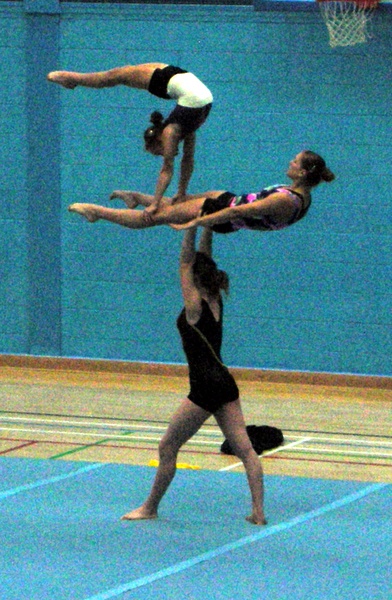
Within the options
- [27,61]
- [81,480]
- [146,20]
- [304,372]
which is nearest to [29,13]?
[27,61]

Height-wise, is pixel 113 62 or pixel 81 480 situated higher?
pixel 113 62

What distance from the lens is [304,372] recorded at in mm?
10609

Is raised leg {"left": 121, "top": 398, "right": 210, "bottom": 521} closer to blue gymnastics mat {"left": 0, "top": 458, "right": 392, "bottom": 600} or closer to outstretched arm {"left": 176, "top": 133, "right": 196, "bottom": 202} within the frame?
blue gymnastics mat {"left": 0, "top": 458, "right": 392, "bottom": 600}

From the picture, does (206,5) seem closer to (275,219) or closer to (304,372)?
(304,372)

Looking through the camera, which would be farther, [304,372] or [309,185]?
[304,372]

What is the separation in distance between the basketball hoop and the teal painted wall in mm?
161

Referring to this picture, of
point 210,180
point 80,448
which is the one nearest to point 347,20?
point 210,180

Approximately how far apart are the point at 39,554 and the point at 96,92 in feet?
19.8

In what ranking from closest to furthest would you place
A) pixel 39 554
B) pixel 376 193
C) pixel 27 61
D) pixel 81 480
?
pixel 39 554 < pixel 81 480 < pixel 376 193 < pixel 27 61

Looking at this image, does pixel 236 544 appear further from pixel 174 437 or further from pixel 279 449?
pixel 279 449

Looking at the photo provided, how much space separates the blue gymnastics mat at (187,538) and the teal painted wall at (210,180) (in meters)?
3.29

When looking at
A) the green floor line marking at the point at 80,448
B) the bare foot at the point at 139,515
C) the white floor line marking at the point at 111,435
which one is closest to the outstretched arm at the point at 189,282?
the bare foot at the point at 139,515

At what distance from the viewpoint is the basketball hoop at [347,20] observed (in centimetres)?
977

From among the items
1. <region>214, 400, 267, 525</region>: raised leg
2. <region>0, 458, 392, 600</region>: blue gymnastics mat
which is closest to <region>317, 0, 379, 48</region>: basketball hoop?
<region>0, 458, 392, 600</region>: blue gymnastics mat
